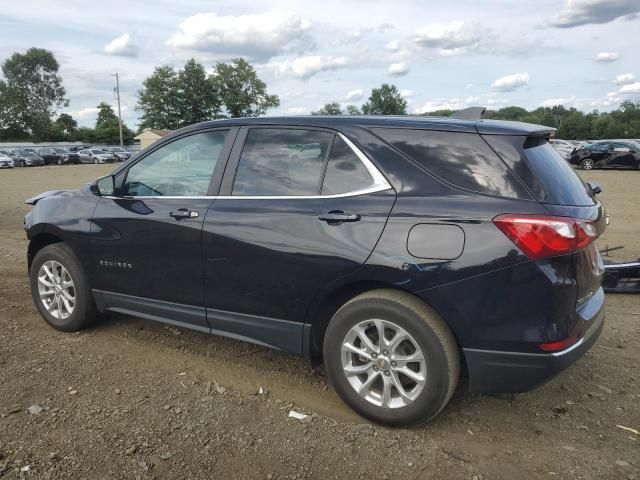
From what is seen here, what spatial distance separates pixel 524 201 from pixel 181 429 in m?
2.20

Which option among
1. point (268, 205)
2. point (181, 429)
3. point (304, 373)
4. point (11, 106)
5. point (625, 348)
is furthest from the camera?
point (11, 106)

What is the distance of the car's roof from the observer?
9.66 ft

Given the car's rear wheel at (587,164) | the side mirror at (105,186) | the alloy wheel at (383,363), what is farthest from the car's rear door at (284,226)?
the car's rear wheel at (587,164)

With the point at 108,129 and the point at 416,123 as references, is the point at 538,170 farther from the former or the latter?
the point at 108,129

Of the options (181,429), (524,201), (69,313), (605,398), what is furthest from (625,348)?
(69,313)

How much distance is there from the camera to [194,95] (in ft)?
296

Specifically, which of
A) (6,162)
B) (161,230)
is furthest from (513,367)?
(6,162)

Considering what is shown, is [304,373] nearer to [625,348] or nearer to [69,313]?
[69,313]

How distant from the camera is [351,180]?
10.3 ft

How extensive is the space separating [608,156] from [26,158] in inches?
1647

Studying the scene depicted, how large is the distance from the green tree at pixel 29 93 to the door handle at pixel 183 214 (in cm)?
8931

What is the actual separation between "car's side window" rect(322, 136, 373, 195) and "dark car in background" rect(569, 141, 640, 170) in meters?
25.5

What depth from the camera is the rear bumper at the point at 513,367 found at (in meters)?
2.72

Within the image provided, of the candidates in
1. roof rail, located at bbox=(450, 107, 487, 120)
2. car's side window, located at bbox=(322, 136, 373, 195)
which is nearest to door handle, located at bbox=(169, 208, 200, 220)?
car's side window, located at bbox=(322, 136, 373, 195)
